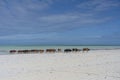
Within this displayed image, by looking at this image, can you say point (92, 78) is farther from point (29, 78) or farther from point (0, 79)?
point (0, 79)

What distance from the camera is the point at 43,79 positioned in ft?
24.9

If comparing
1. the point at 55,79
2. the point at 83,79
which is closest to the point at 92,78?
the point at 83,79

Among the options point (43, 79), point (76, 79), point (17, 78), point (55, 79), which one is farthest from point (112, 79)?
point (17, 78)

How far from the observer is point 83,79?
7531 millimetres

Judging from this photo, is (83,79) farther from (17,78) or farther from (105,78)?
(17,78)

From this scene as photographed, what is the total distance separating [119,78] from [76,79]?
1910 millimetres

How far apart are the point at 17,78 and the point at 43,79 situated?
1.17m

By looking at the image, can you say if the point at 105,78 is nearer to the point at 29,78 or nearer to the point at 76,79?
the point at 76,79

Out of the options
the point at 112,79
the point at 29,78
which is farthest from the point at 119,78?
the point at 29,78

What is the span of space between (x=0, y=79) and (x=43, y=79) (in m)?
1.88

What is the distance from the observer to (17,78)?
7.76 metres

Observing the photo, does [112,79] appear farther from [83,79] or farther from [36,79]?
[36,79]

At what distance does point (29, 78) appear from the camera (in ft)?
25.5

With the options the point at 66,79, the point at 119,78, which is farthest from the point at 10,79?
the point at 119,78
